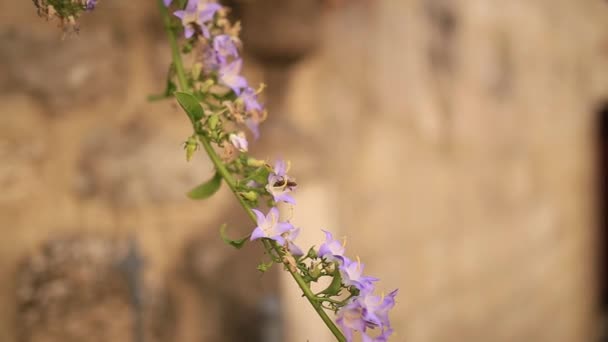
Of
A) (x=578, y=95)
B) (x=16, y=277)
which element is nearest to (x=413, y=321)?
(x=16, y=277)

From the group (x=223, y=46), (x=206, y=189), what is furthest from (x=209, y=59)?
(x=206, y=189)

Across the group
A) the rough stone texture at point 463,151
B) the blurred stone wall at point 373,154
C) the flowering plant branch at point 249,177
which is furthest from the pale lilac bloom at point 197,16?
the rough stone texture at point 463,151

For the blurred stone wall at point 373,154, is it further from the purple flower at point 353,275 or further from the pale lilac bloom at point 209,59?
the purple flower at point 353,275

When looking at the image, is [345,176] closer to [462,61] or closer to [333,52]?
[333,52]

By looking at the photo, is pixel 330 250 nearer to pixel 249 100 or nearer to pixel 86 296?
pixel 249 100

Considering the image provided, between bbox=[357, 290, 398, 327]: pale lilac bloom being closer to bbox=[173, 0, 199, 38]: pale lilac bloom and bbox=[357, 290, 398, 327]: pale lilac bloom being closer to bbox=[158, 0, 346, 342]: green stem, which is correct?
bbox=[158, 0, 346, 342]: green stem

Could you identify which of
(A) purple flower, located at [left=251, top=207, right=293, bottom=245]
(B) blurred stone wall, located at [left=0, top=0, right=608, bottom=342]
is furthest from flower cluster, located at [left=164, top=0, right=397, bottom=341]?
(B) blurred stone wall, located at [left=0, top=0, right=608, bottom=342]
